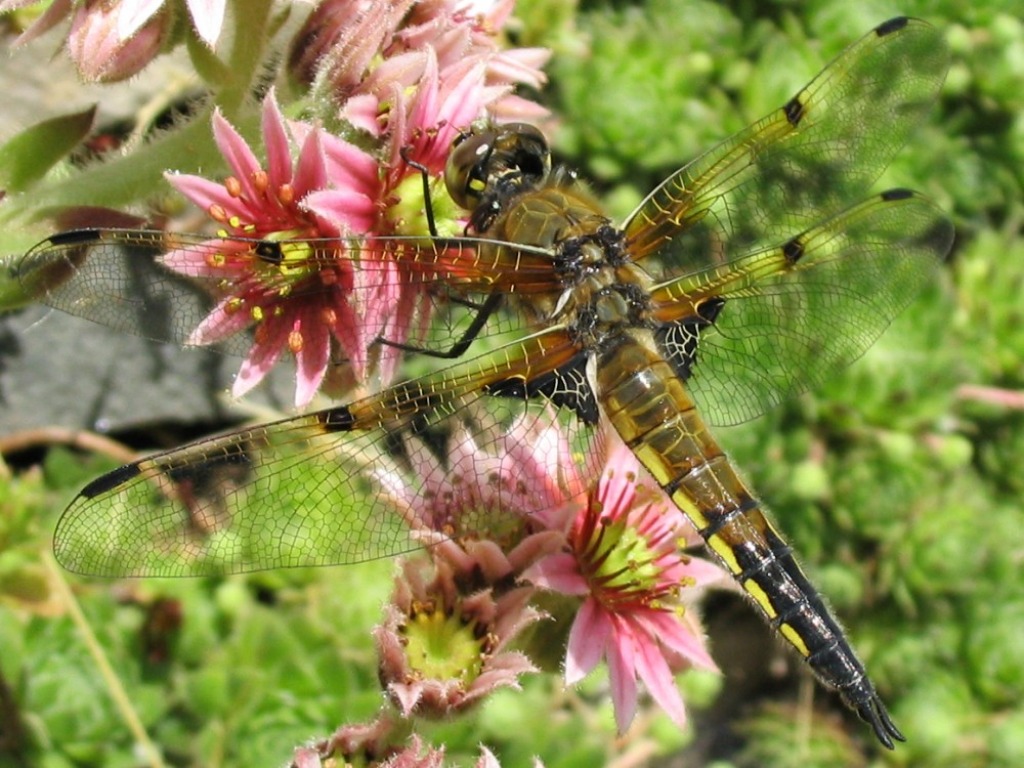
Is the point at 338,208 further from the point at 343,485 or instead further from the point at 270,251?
the point at 343,485

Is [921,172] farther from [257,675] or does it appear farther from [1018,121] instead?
[257,675]

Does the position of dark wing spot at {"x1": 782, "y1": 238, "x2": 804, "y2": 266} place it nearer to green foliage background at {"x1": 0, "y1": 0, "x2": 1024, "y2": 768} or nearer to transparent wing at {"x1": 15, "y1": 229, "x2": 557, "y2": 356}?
transparent wing at {"x1": 15, "y1": 229, "x2": 557, "y2": 356}

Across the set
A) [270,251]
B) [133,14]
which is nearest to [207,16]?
[133,14]

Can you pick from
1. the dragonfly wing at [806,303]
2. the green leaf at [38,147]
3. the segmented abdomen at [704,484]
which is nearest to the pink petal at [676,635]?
the segmented abdomen at [704,484]

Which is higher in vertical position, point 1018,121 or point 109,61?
point 109,61

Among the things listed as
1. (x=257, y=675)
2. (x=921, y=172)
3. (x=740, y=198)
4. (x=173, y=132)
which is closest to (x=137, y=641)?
(x=257, y=675)

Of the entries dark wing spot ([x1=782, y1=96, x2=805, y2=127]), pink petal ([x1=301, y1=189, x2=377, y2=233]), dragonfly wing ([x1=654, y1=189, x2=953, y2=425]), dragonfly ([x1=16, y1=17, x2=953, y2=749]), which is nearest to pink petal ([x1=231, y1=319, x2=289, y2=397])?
dragonfly ([x1=16, y1=17, x2=953, y2=749])
